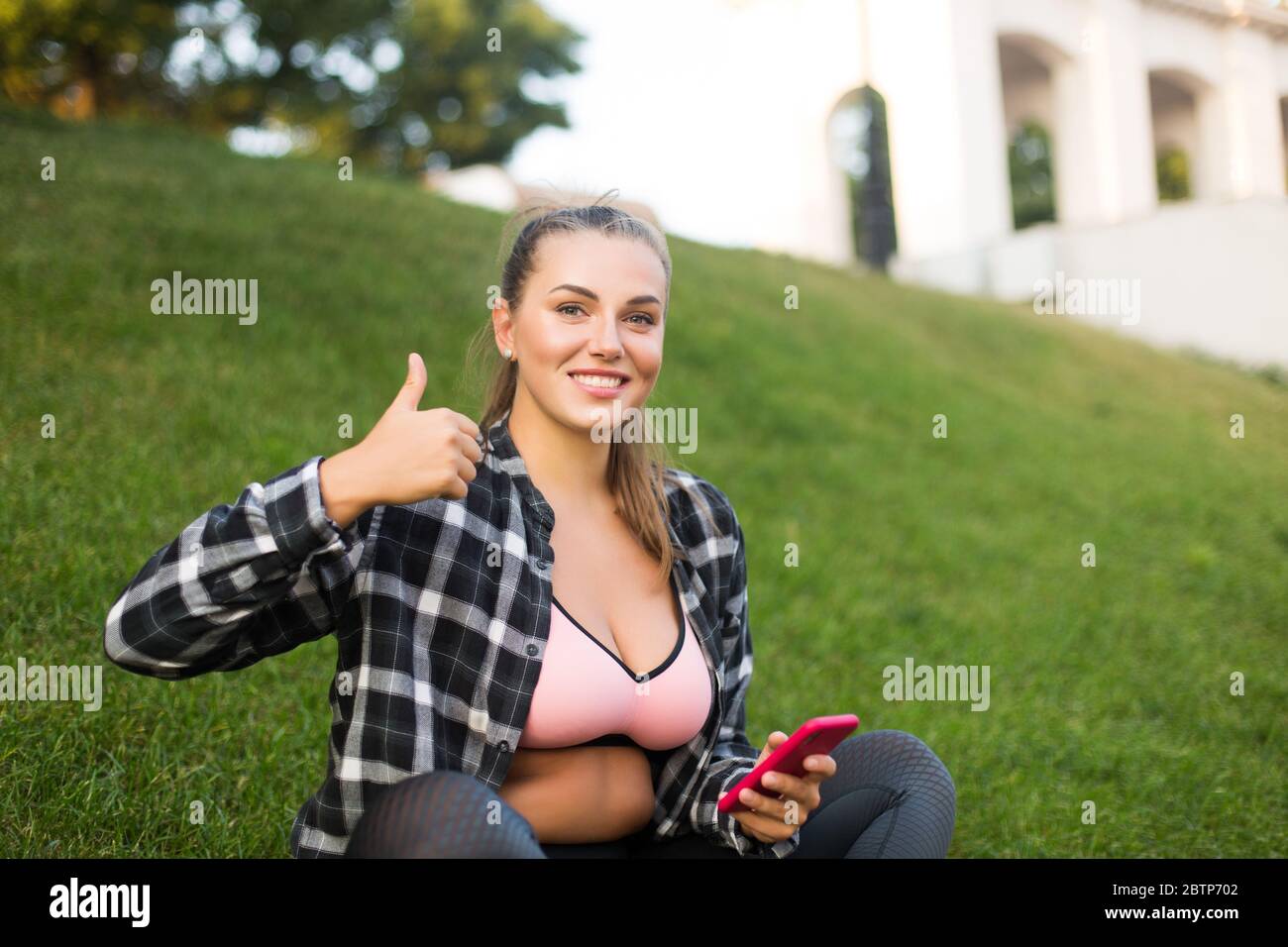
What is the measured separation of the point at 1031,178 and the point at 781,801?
4197cm

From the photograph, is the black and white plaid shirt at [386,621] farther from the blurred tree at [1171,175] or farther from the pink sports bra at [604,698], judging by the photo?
the blurred tree at [1171,175]

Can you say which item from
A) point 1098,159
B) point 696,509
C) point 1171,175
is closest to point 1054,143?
point 1098,159

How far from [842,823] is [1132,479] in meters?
7.16

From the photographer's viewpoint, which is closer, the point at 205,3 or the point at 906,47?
the point at 205,3

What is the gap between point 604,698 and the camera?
78.7 inches

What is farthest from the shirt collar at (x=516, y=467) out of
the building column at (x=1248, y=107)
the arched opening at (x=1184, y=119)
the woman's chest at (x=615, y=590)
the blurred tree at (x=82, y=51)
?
the arched opening at (x=1184, y=119)

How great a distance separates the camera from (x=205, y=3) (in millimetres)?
16625

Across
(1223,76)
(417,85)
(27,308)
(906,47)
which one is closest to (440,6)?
(417,85)

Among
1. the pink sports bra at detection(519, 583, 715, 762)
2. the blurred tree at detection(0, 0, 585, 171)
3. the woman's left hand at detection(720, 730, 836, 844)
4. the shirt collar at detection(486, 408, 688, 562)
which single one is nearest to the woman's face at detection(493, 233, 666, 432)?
the shirt collar at detection(486, 408, 688, 562)

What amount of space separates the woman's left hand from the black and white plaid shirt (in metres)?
0.06

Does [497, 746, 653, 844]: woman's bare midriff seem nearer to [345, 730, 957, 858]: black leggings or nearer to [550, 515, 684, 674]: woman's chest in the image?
[345, 730, 957, 858]: black leggings

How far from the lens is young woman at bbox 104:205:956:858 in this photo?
1687 mm

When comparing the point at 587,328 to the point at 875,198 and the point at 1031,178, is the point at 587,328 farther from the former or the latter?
the point at 1031,178
